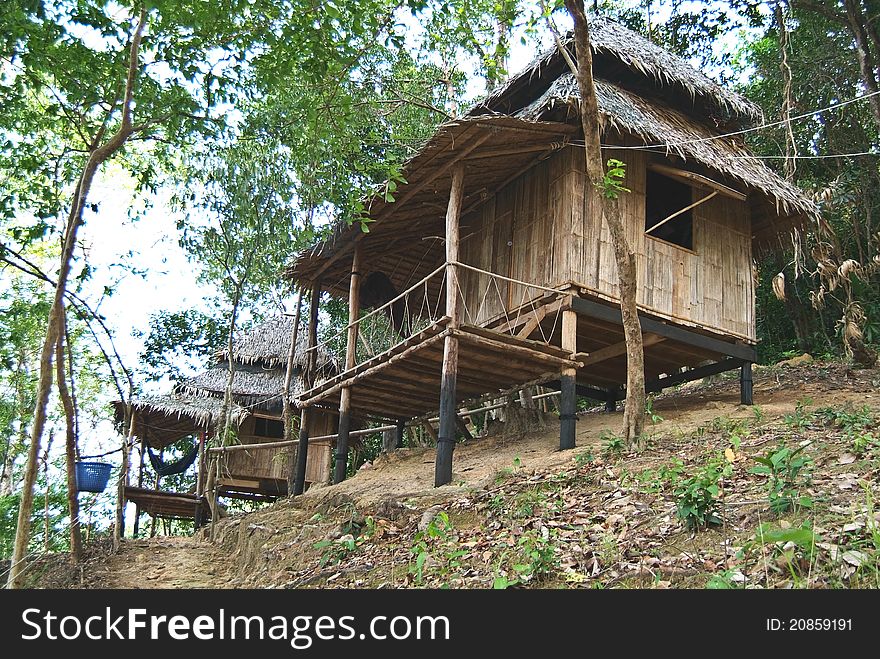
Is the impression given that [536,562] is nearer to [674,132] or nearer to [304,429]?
[674,132]

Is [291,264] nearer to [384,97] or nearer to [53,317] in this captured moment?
[384,97]

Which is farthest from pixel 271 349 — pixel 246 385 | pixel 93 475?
pixel 93 475

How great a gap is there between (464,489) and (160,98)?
16.4 feet

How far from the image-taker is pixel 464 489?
835 centimetres

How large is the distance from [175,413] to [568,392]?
9.57 metres

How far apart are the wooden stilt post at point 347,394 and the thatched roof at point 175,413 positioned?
177 inches

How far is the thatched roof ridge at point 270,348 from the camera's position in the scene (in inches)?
704

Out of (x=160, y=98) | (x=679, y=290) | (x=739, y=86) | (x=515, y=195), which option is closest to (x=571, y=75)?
(x=515, y=195)

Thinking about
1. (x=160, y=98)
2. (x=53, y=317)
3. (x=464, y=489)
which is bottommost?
(x=464, y=489)

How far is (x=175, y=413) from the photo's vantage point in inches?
631

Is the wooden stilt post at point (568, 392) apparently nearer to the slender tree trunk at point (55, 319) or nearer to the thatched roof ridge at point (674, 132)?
the thatched roof ridge at point (674, 132)

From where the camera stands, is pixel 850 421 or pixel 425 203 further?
pixel 425 203

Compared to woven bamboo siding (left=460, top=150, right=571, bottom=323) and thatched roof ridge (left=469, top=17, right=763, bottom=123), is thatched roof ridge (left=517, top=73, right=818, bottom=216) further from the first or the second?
woven bamboo siding (left=460, top=150, right=571, bottom=323)
